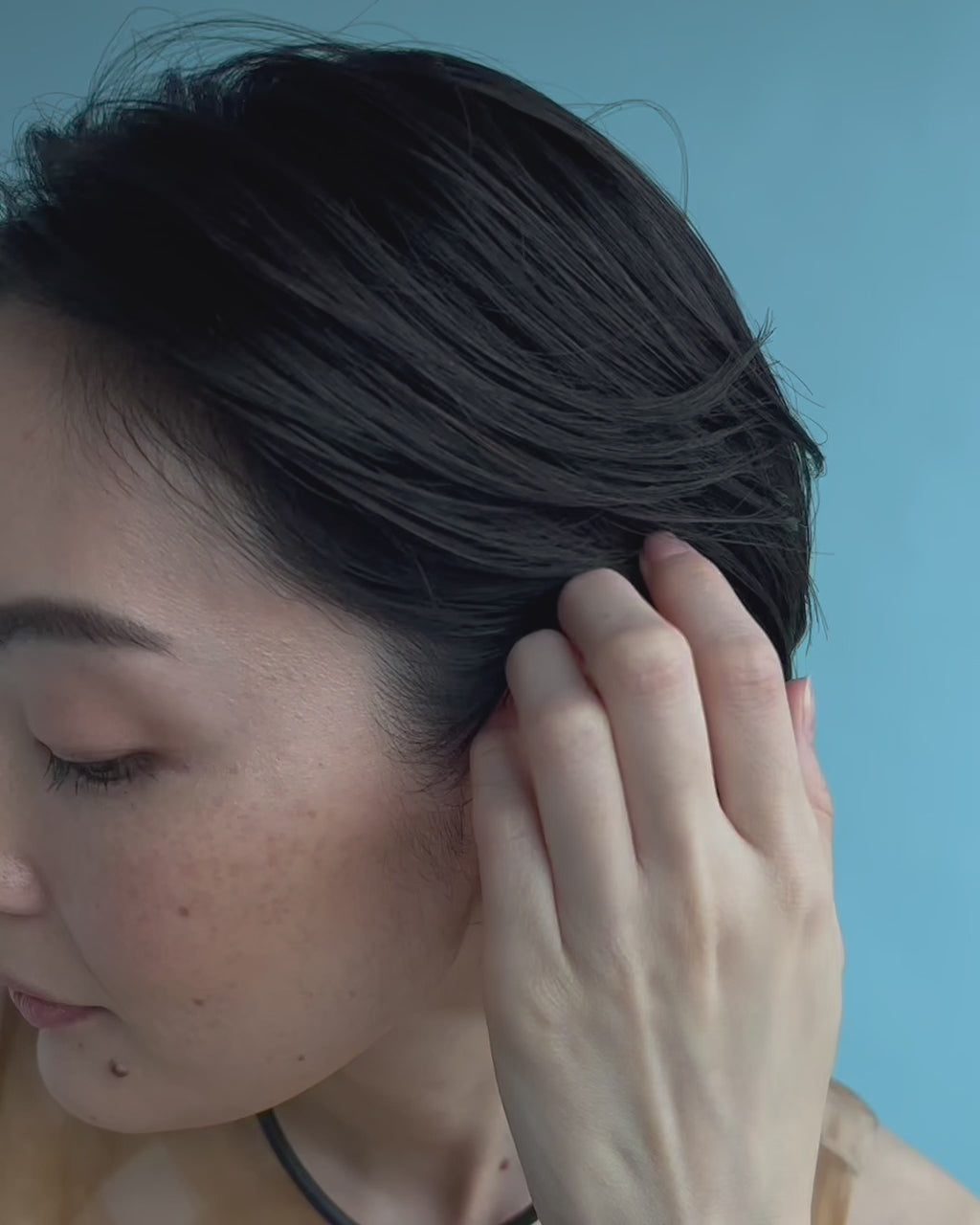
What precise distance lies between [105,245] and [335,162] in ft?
0.42

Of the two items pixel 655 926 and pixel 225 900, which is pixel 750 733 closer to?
pixel 655 926

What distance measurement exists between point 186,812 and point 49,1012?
20cm

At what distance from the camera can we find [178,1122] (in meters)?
0.61

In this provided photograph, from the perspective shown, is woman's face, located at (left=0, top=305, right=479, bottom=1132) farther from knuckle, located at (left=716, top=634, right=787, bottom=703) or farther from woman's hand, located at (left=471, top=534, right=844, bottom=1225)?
knuckle, located at (left=716, top=634, right=787, bottom=703)

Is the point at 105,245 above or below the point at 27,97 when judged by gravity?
below

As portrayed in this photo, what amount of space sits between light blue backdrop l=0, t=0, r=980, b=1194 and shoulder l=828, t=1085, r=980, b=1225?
468 millimetres

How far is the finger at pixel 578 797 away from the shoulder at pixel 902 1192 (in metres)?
0.42

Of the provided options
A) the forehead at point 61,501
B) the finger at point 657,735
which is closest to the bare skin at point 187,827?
the forehead at point 61,501

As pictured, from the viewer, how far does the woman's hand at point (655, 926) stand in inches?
20.1

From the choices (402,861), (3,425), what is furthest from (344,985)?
(3,425)

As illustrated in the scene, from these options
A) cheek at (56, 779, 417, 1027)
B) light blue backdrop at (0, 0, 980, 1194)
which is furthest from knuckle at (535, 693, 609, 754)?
light blue backdrop at (0, 0, 980, 1194)

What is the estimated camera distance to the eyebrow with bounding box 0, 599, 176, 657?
482 millimetres

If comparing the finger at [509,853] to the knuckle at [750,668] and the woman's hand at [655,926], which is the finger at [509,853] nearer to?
the woman's hand at [655,926]

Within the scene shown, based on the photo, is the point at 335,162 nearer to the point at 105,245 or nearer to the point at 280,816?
the point at 105,245
